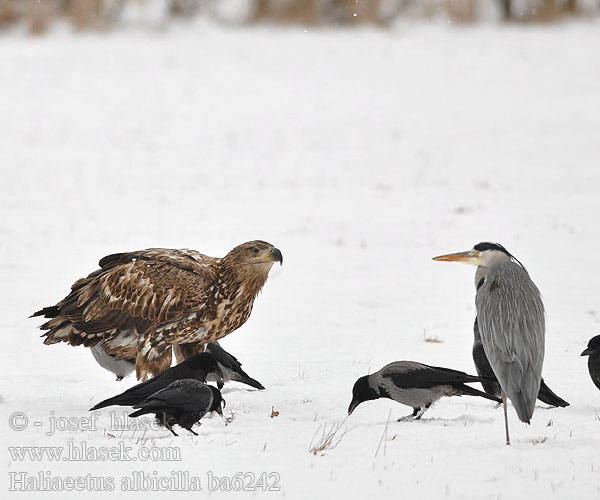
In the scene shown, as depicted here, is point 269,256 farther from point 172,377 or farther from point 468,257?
point 468,257

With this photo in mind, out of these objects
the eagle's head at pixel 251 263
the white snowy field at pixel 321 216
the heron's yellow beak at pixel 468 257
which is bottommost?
the white snowy field at pixel 321 216

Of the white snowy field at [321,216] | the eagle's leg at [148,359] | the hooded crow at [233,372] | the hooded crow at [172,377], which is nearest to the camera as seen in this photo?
the white snowy field at [321,216]

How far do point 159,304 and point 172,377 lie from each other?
61 centimetres

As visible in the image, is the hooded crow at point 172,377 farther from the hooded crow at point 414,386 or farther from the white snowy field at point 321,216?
the hooded crow at point 414,386

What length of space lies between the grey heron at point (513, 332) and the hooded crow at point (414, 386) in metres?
0.39

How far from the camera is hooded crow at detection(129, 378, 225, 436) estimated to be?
562cm

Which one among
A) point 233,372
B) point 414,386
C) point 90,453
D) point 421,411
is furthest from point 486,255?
point 90,453

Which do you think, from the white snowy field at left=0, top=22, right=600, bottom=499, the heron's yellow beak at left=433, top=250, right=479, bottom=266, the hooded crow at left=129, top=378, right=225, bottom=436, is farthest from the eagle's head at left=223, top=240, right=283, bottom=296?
the heron's yellow beak at left=433, top=250, right=479, bottom=266

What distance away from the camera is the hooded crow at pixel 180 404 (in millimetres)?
5620

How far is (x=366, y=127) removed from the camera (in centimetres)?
2034

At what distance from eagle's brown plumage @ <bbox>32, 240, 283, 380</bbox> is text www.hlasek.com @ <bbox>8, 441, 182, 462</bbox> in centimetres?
121

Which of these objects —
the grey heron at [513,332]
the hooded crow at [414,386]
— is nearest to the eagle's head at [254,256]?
the hooded crow at [414,386]

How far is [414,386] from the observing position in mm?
6141

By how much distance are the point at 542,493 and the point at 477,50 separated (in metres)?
22.9
